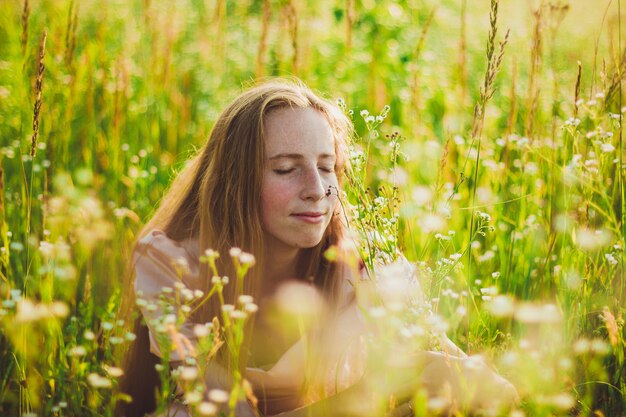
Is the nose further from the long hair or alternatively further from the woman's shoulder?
the woman's shoulder

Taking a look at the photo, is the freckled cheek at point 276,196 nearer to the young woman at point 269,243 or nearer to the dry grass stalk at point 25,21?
the young woman at point 269,243

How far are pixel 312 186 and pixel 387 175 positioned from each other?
984mm

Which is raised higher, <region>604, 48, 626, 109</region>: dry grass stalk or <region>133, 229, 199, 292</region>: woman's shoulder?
<region>604, 48, 626, 109</region>: dry grass stalk

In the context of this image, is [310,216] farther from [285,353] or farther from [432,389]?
[432,389]

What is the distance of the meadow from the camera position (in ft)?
5.49

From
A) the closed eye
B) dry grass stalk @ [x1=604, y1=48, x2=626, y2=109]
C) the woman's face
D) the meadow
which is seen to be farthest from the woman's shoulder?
dry grass stalk @ [x1=604, y1=48, x2=626, y2=109]

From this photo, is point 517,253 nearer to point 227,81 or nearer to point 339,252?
point 339,252

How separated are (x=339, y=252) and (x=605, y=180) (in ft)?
3.22

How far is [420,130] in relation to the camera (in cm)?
308

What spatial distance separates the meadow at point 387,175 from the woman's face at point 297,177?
122mm

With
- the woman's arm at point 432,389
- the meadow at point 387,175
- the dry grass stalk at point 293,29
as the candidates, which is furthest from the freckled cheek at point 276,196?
the dry grass stalk at point 293,29

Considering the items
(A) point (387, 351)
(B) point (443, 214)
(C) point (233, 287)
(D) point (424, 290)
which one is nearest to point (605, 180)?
(B) point (443, 214)

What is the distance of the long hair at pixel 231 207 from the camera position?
196 cm

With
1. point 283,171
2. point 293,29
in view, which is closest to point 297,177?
point 283,171
